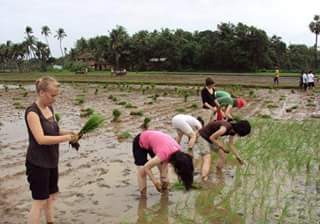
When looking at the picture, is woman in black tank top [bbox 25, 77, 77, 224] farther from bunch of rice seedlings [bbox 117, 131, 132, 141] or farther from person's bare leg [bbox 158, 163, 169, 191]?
bunch of rice seedlings [bbox 117, 131, 132, 141]

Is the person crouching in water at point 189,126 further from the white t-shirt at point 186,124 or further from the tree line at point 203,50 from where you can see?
the tree line at point 203,50

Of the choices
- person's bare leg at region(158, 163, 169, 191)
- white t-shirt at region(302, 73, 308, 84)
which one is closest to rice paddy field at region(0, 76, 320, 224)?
person's bare leg at region(158, 163, 169, 191)

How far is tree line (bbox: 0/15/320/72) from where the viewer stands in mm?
58594

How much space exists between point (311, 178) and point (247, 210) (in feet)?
6.15

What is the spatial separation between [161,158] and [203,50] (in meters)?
58.1

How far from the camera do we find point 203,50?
205 ft

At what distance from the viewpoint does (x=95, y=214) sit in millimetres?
5266

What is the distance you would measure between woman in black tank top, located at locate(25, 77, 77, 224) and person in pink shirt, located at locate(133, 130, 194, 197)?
1.49 metres

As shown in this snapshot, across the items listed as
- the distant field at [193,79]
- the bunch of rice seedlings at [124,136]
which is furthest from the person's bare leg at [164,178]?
the distant field at [193,79]

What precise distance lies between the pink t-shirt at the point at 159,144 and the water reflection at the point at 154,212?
23.7 inches

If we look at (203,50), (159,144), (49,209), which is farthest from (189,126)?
(203,50)

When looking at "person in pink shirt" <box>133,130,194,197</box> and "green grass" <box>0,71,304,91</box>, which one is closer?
"person in pink shirt" <box>133,130,194,197</box>

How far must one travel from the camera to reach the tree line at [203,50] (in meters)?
58.6

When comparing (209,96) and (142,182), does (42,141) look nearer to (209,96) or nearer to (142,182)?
(142,182)
